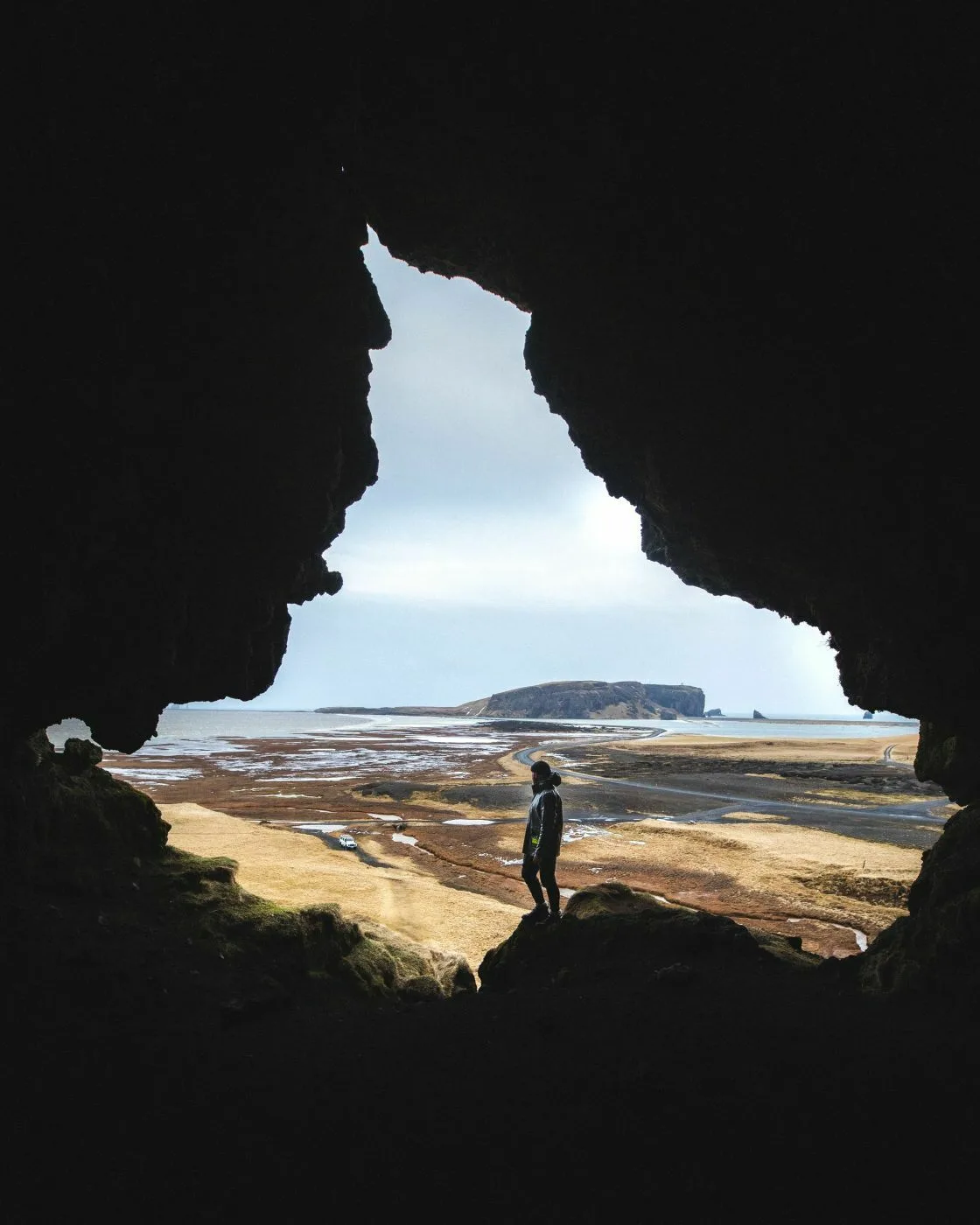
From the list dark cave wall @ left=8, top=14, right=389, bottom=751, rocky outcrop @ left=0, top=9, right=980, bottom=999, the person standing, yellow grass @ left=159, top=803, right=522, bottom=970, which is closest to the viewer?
dark cave wall @ left=8, top=14, right=389, bottom=751

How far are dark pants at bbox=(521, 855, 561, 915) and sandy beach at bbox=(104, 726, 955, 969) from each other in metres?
2.27

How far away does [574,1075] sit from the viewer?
14.5 ft

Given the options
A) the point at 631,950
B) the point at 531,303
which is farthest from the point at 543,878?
the point at 531,303

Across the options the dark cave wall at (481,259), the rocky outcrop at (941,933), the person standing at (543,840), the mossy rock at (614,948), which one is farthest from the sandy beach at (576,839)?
the dark cave wall at (481,259)

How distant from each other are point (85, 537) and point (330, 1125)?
6.70 meters

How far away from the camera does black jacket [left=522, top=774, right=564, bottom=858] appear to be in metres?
9.84

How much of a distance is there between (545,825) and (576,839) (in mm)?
12879

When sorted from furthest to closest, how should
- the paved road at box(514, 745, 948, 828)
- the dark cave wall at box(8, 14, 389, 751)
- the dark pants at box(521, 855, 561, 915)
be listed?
the paved road at box(514, 745, 948, 828) → the dark pants at box(521, 855, 561, 915) → the dark cave wall at box(8, 14, 389, 751)

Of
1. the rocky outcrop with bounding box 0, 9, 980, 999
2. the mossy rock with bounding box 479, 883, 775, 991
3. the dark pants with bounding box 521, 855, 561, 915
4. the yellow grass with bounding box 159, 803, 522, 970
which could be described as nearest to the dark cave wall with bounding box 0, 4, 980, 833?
the rocky outcrop with bounding box 0, 9, 980, 999

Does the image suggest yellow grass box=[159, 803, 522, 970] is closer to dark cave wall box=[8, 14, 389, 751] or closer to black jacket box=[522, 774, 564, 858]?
black jacket box=[522, 774, 564, 858]

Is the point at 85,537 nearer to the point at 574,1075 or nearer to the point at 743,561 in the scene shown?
the point at 574,1075

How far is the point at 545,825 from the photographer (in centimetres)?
995

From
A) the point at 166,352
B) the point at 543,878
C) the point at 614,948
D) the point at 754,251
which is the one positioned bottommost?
the point at 543,878

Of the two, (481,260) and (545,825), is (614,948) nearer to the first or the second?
(545,825)
